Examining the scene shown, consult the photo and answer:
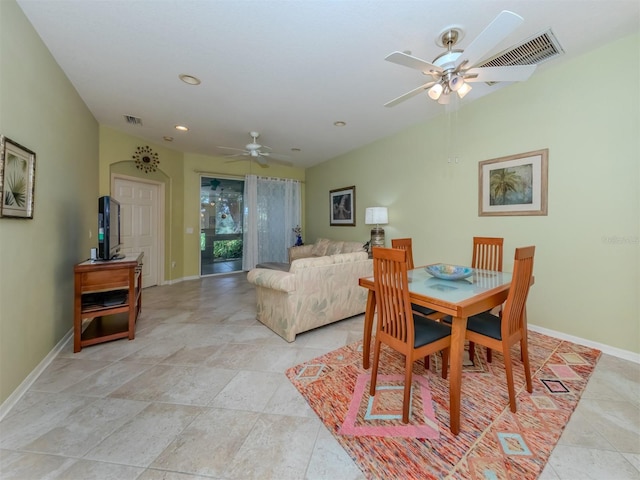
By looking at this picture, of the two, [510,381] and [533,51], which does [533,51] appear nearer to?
[533,51]

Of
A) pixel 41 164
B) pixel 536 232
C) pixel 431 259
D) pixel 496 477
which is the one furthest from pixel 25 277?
pixel 536 232

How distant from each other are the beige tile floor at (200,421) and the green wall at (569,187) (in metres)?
0.56

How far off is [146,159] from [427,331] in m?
5.20

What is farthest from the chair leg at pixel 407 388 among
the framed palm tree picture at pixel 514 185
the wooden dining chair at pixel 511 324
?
the framed palm tree picture at pixel 514 185

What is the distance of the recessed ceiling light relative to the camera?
2.61 m

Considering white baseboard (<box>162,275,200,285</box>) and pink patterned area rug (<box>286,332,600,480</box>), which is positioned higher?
white baseboard (<box>162,275,200,285</box>)

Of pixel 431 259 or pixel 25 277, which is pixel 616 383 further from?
pixel 25 277

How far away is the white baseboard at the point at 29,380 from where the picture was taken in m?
1.62

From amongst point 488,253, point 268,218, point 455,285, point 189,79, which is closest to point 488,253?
point 488,253

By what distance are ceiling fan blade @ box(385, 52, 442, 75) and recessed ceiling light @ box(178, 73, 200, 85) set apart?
80.4 inches

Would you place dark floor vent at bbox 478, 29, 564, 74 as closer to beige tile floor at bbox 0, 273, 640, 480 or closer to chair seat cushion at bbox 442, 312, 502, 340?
chair seat cushion at bbox 442, 312, 502, 340

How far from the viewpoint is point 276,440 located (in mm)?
1438

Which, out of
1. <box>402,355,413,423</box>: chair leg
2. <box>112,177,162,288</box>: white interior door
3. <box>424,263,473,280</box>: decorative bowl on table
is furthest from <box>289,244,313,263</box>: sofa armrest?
→ <box>402,355,413,423</box>: chair leg

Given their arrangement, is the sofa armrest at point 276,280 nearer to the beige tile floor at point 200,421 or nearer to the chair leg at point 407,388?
the beige tile floor at point 200,421
